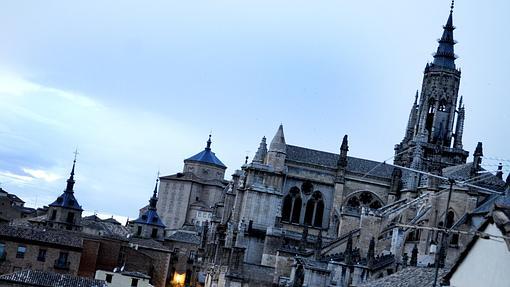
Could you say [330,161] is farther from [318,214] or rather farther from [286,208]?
[286,208]

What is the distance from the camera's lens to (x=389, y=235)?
64.7 metres

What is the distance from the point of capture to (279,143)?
259 feet

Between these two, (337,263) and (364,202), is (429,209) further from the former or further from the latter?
(364,202)

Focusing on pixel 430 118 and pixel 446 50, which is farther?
pixel 446 50

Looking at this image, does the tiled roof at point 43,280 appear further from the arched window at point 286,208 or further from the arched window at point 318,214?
the arched window at point 318,214

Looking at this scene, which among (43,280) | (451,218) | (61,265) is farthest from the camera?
(61,265)

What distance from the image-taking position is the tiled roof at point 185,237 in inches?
4461

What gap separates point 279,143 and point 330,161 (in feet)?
18.7

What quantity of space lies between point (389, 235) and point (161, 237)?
A: 53289mm

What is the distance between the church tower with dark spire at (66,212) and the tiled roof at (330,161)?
1467 inches

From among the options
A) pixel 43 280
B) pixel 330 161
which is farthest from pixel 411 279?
pixel 330 161

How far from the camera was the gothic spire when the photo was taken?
89000 millimetres

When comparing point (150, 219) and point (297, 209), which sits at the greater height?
point (297, 209)

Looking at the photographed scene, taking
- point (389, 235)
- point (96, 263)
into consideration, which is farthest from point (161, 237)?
point (389, 235)
